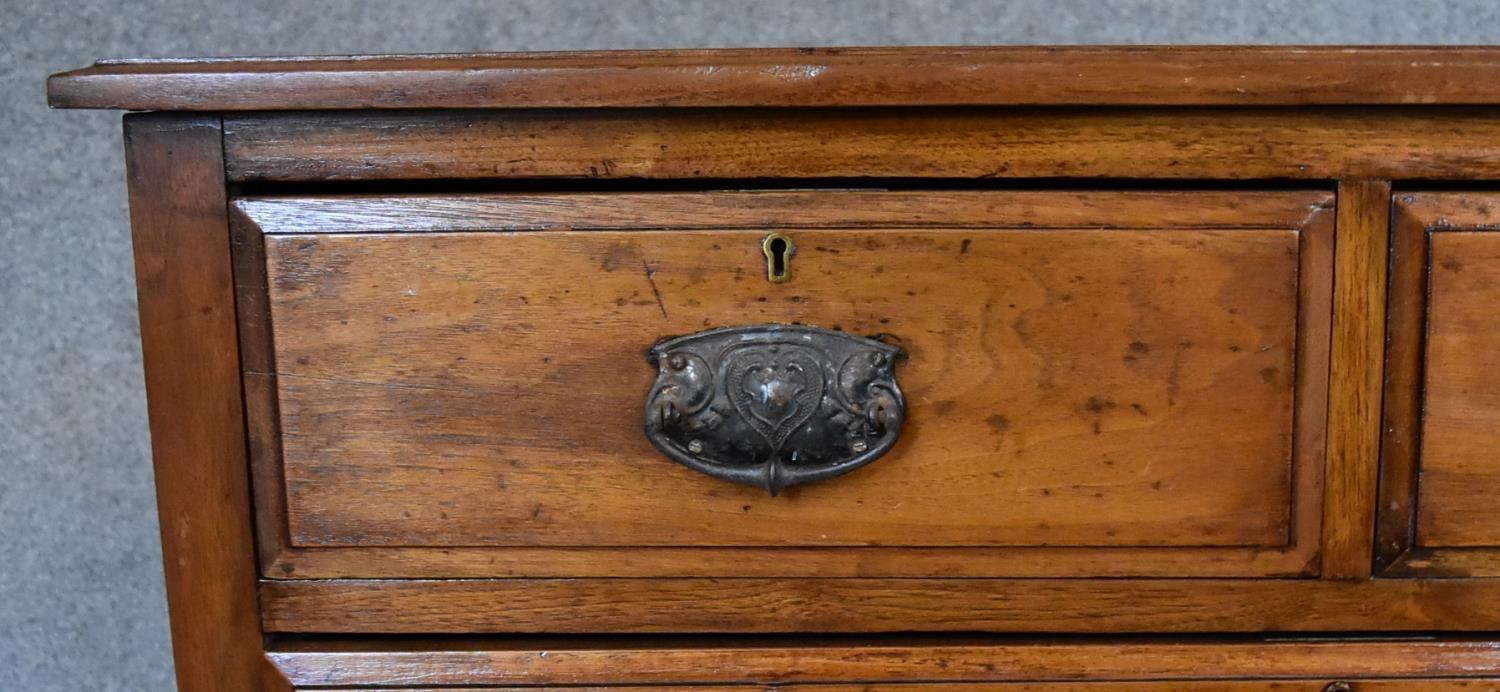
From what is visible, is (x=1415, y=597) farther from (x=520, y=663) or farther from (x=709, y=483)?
(x=520, y=663)

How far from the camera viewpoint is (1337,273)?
71cm

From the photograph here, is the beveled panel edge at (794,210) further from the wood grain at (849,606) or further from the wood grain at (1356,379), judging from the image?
the wood grain at (849,606)

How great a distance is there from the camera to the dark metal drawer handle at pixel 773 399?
71cm

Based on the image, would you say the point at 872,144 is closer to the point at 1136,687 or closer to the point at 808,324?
the point at 808,324

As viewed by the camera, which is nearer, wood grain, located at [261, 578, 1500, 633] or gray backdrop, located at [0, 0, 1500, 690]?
wood grain, located at [261, 578, 1500, 633]

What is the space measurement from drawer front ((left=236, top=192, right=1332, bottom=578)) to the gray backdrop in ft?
2.24

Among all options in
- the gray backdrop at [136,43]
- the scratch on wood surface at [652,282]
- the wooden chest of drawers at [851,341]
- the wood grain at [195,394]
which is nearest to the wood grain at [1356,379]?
the wooden chest of drawers at [851,341]

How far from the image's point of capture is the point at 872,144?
0.71 metres

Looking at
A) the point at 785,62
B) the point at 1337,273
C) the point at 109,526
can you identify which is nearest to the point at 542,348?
the point at 785,62

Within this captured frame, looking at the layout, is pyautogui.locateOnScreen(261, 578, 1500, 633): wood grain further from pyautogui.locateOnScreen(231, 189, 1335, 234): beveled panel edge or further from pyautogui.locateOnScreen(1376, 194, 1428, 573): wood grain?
pyautogui.locateOnScreen(231, 189, 1335, 234): beveled panel edge

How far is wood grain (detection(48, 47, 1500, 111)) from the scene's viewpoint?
2.21 ft

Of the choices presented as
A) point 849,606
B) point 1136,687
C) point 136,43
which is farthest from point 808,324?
point 136,43

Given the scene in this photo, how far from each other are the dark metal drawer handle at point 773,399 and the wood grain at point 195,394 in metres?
0.23

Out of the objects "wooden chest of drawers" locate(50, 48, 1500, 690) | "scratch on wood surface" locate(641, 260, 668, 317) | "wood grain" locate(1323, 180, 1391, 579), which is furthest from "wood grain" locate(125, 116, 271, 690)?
"wood grain" locate(1323, 180, 1391, 579)
